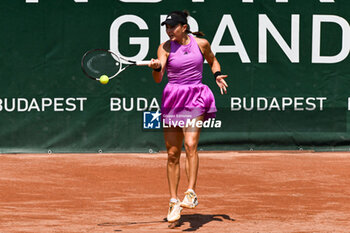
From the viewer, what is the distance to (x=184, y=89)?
579 centimetres

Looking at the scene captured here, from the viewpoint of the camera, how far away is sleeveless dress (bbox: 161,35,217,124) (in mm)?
5770

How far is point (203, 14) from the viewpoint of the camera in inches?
416

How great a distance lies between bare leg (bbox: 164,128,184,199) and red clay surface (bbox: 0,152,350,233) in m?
0.34

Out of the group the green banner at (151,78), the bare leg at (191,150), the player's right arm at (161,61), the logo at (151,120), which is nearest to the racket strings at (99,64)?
the player's right arm at (161,61)

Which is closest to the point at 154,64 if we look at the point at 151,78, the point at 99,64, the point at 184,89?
the point at 184,89

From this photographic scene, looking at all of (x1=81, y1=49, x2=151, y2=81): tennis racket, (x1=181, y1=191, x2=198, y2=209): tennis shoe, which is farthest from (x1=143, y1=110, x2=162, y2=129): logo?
(x1=181, y1=191, x2=198, y2=209): tennis shoe

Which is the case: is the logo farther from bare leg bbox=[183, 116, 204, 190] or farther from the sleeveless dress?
bare leg bbox=[183, 116, 204, 190]

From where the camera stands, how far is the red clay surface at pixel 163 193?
19.1 feet

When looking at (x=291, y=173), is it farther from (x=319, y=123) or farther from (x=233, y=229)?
(x=233, y=229)

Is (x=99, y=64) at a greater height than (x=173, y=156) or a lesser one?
greater

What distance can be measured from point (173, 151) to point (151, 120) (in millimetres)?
4765

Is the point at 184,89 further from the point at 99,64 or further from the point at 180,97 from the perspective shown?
the point at 99,64

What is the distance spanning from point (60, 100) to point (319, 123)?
4.03 m

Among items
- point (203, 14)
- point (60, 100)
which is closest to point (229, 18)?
point (203, 14)
